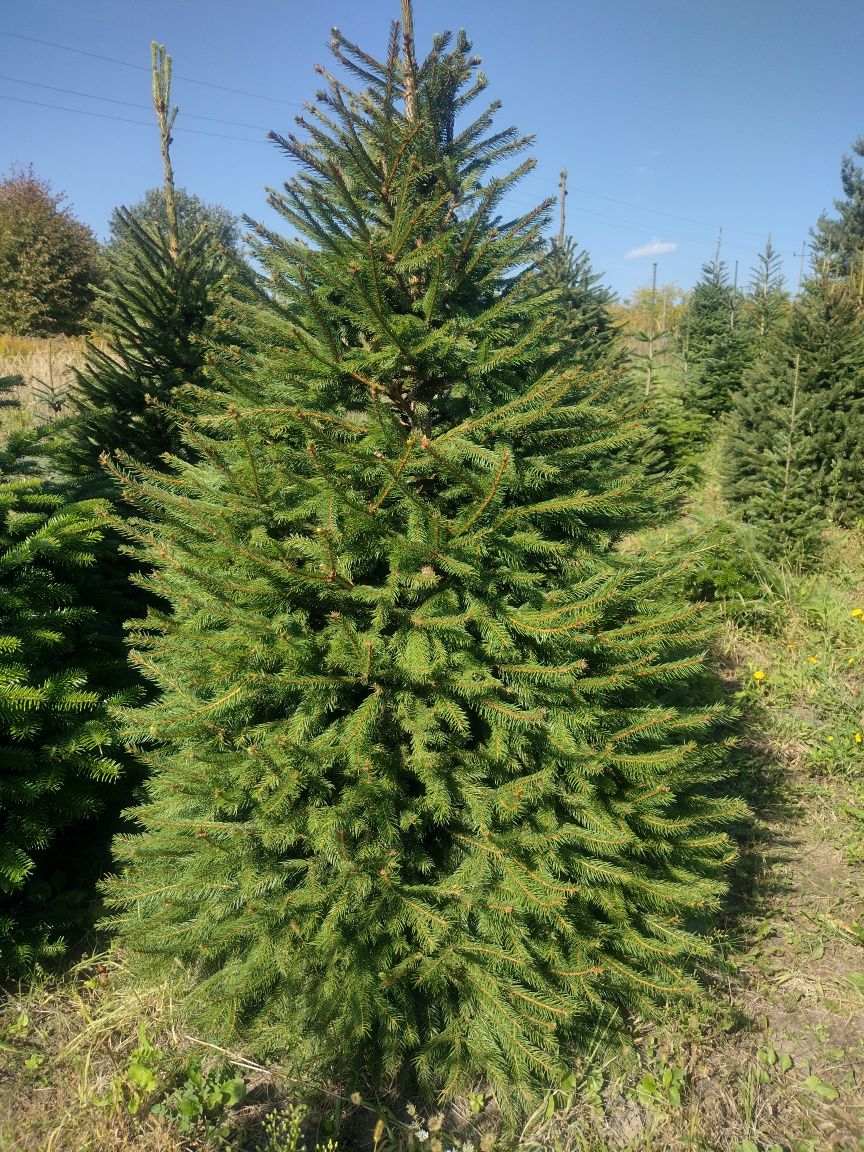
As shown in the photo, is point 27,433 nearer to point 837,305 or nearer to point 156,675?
point 156,675

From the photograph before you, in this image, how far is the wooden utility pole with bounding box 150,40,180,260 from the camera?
4941mm

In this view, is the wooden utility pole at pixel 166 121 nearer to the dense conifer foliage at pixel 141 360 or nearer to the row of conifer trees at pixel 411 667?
the dense conifer foliage at pixel 141 360

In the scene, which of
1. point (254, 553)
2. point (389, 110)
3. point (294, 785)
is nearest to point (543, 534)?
point (254, 553)

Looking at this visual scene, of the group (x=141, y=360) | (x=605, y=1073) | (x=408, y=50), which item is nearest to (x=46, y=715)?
(x=141, y=360)

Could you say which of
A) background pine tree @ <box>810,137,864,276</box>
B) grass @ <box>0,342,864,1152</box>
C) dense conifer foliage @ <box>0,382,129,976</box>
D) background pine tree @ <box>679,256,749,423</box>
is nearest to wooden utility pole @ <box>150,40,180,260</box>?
dense conifer foliage @ <box>0,382,129,976</box>

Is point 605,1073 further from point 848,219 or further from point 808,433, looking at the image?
point 848,219

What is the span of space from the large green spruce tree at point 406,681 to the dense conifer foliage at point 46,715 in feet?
1.93

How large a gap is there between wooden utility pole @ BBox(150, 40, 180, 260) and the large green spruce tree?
10.2 ft

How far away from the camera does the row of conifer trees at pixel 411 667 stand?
6.59 ft

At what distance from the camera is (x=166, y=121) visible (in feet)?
17.3

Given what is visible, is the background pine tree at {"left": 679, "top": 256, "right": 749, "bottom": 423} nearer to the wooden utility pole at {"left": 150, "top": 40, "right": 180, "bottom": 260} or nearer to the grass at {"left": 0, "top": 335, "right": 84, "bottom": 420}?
the wooden utility pole at {"left": 150, "top": 40, "right": 180, "bottom": 260}

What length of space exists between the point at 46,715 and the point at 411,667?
1800mm

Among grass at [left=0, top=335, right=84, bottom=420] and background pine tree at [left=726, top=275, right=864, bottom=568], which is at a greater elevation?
grass at [left=0, top=335, right=84, bottom=420]

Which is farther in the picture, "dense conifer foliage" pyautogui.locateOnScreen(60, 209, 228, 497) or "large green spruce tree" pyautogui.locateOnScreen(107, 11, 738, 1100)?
"dense conifer foliage" pyautogui.locateOnScreen(60, 209, 228, 497)
